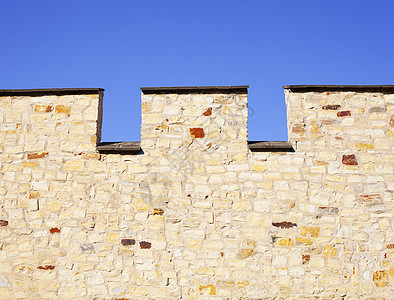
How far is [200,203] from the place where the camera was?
502cm

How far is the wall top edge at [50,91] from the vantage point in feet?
17.7

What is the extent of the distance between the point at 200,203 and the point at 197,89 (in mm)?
1569

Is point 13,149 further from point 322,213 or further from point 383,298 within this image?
point 383,298

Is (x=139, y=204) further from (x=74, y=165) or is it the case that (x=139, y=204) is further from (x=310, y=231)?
(x=310, y=231)

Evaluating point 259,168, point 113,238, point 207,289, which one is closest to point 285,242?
point 259,168

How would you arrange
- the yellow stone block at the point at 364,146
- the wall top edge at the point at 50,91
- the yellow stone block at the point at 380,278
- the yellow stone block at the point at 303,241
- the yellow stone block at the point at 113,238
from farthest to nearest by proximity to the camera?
the wall top edge at the point at 50,91 → the yellow stone block at the point at 364,146 → the yellow stone block at the point at 113,238 → the yellow stone block at the point at 303,241 → the yellow stone block at the point at 380,278

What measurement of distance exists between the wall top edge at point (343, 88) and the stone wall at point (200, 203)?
8 cm

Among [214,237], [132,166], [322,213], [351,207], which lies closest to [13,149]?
[132,166]

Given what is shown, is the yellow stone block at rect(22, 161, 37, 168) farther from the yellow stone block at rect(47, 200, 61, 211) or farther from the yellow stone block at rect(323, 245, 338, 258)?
the yellow stone block at rect(323, 245, 338, 258)

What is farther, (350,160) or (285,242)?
(350,160)

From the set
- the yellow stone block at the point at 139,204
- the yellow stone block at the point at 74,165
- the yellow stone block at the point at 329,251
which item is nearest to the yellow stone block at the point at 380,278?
the yellow stone block at the point at 329,251

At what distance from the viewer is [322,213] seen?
495 cm

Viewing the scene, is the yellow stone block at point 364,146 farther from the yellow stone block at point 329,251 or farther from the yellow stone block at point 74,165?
the yellow stone block at point 74,165

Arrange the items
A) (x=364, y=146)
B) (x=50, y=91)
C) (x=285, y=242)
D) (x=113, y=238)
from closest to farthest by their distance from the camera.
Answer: (x=285, y=242)
(x=113, y=238)
(x=364, y=146)
(x=50, y=91)
